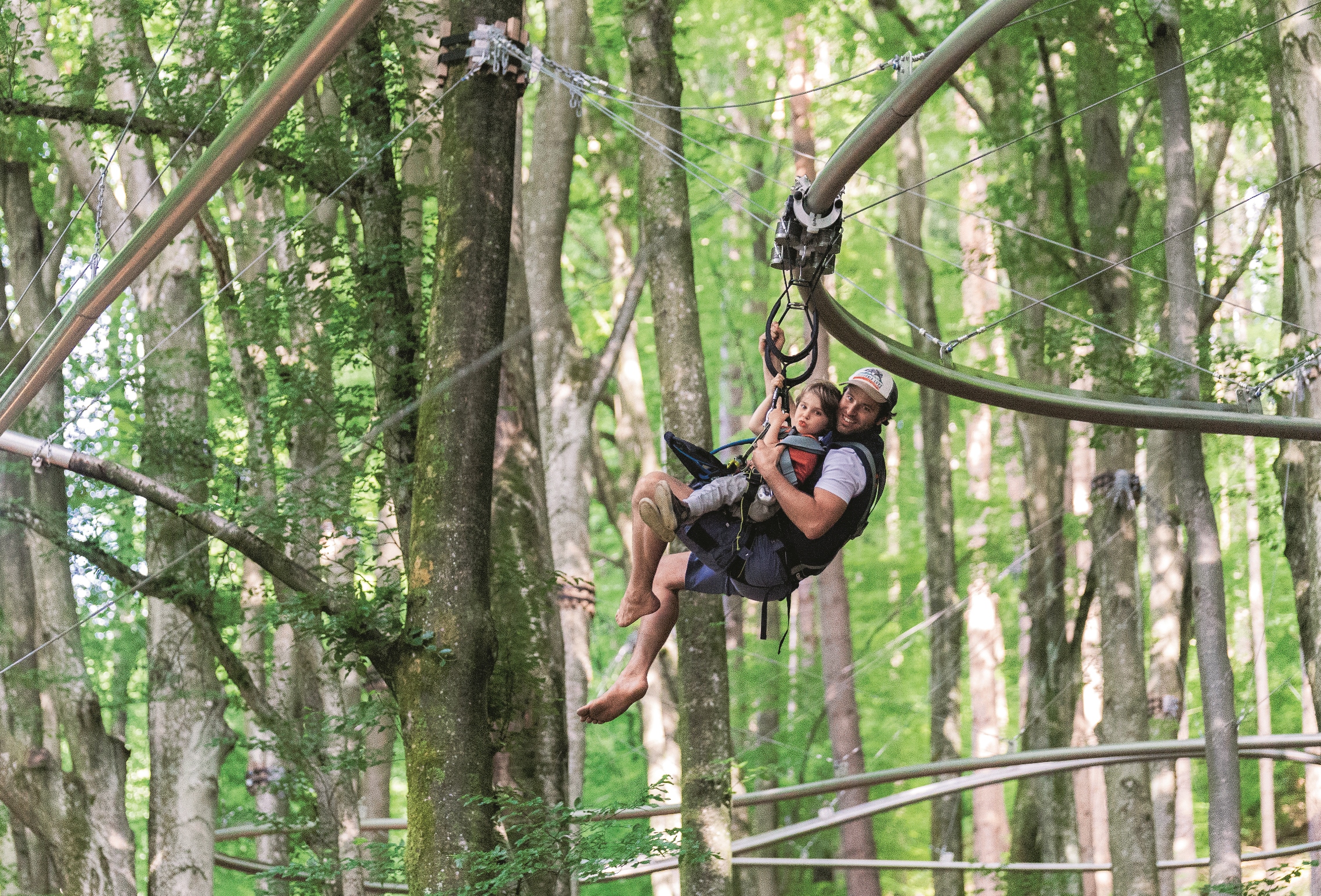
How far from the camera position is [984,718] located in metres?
16.4

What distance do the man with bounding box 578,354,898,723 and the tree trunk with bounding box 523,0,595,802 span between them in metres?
4.65

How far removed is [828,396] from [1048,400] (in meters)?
1.64

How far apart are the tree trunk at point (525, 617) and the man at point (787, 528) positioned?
1.12 metres

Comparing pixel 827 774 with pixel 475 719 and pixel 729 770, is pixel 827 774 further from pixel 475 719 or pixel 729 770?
pixel 475 719

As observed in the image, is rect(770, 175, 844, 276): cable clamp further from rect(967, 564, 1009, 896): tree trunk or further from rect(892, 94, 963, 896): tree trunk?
rect(967, 564, 1009, 896): tree trunk

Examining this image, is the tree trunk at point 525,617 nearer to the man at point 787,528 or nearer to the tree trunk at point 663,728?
the man at point 787,528

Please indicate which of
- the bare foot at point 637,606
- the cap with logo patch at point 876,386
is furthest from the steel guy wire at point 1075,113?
the bare foot at point 637,606

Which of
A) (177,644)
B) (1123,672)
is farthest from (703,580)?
(1123,672)

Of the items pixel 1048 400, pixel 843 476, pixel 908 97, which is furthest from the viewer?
pixel 1048 400

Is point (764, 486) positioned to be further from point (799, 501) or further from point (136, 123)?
point (136, 123)

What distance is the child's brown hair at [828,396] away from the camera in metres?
5.27

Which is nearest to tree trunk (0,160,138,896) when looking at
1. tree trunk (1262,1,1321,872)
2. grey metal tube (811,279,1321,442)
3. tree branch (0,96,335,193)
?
tree branch (0,96,335,193)

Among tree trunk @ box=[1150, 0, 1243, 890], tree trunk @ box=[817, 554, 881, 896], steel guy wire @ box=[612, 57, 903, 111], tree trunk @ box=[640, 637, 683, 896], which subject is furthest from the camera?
tree trunk @ box=[640, 637, 683, 896]

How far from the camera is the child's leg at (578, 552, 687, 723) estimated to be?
564cm
